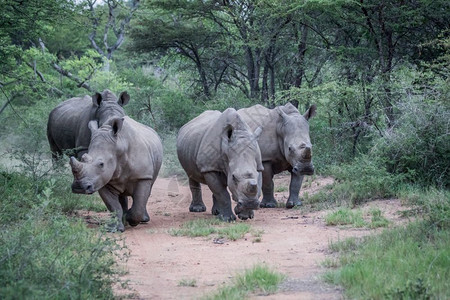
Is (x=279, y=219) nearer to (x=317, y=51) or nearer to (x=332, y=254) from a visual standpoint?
(x=332, y=254)

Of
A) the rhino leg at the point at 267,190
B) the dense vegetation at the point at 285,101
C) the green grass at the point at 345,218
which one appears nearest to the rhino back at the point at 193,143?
the rhino leg at the point at 267,190

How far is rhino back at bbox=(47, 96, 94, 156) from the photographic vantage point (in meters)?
12.0

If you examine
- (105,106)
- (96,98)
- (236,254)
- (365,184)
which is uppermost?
(96,98)

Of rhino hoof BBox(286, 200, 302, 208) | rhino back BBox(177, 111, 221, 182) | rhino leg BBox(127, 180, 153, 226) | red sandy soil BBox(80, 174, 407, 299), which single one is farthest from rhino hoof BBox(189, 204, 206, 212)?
rhino leg BBox(127, 180, 153, 226)

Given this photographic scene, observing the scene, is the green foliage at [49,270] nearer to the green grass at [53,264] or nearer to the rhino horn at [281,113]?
the green grass at [53,264]

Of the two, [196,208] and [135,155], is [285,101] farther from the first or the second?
[135,155]

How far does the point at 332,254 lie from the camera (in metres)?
7.82

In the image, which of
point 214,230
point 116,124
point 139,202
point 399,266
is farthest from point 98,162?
point 399,266

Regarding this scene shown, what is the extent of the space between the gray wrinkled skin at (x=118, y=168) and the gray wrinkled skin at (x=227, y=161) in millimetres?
875

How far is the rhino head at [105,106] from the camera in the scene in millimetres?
11445

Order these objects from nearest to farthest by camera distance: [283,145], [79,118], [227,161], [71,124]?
[227,161]
[79,118]
[283,145]
[71,124]

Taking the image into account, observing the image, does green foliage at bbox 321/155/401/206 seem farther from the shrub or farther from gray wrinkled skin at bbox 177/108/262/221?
gray wrinkled skin at bbox 177/108/262/221

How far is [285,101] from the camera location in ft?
54.4

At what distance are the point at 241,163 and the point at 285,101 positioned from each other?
6.62m
